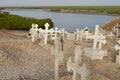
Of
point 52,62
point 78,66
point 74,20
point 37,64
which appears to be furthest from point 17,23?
point 74,20

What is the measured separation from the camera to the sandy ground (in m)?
13.4

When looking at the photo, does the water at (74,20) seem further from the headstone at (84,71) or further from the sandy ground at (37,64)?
the headstone at (84,71)

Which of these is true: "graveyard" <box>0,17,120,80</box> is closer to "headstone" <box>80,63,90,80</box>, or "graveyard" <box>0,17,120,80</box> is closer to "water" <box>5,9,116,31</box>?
"headstone" <box>80,63,90,80</box>

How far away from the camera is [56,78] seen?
12.3 meters

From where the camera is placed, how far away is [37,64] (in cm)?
1560

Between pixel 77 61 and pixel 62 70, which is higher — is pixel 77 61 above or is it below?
above

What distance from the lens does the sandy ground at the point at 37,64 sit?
13.4 m

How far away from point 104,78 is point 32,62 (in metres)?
4.19

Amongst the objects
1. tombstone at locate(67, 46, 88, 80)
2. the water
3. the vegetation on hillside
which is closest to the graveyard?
tombstone at locate(67, 46, 88, 80)

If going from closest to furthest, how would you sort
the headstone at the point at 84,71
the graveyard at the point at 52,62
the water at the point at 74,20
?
the headstone at the point at 84,71 < the graveyard at the point at 52,62 < the water at the point at 74,20

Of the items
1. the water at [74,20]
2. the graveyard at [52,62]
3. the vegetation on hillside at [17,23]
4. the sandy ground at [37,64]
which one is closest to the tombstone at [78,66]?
the graveyard at [52,62]

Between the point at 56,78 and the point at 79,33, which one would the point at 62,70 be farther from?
the point at 79,33

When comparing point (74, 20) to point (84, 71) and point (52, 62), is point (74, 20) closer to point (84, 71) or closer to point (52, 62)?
point (52, 62)

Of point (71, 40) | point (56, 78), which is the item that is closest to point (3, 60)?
point (56, 78)
